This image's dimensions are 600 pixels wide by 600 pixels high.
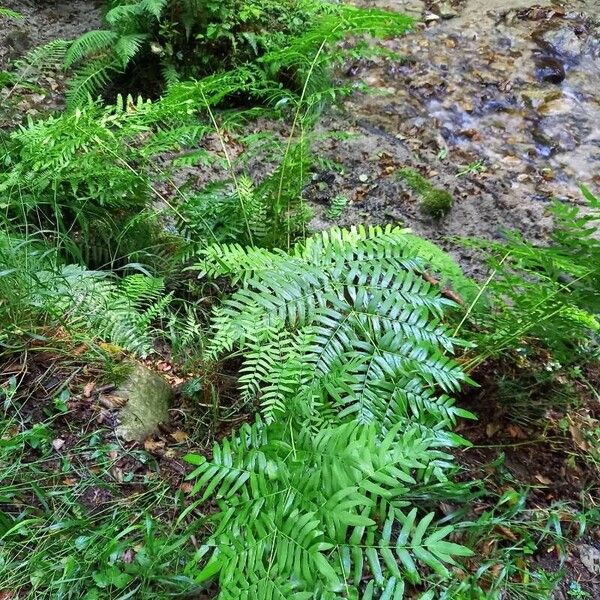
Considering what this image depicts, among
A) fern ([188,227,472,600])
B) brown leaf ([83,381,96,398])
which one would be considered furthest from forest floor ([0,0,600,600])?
fern ([188,227,472,600])

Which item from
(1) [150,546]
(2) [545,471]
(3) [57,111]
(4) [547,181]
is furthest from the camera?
(4) [547,181]

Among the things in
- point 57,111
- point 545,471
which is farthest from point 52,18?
point 545,471

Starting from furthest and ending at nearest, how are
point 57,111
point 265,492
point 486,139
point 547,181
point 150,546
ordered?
point 486,139
point 547,181
point 57,111
point 150,546
point 265,492

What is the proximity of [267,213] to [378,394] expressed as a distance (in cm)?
161

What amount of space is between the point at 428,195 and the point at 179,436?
298cm

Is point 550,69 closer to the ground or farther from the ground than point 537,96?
farther from the ground

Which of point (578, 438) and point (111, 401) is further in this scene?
point (578, 438)

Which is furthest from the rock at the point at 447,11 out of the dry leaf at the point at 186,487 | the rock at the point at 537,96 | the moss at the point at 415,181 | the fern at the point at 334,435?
the dry leaf at the point at 186,487

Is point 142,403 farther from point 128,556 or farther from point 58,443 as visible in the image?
point 128,556

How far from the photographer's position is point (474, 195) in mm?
4414

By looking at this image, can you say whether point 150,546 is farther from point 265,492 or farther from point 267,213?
point 267,213

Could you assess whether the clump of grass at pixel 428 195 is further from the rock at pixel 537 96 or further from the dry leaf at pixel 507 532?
the dry leaf at pixel 507 532

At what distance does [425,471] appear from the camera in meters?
1.91

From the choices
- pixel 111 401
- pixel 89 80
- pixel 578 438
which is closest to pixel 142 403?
pixel 111 401
